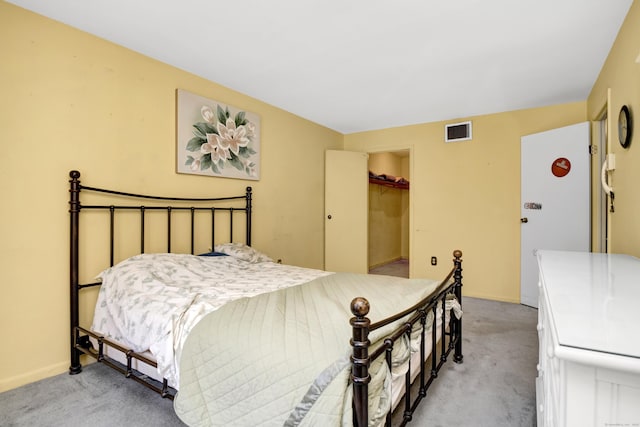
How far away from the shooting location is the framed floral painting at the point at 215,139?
267cm

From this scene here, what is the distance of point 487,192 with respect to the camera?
150 inches

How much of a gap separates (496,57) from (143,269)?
3.02 meters

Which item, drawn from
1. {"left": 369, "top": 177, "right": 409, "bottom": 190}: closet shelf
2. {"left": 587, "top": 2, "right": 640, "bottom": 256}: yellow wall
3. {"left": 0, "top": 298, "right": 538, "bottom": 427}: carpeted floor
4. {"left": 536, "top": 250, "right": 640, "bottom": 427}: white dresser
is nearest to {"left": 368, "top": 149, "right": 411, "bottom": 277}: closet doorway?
{"left": 369, "top": 177, "right": 409, "bottom": 190}: closet shelf

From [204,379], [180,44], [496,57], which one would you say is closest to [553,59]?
[496,57]

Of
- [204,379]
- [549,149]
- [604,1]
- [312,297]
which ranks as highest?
[604,1]

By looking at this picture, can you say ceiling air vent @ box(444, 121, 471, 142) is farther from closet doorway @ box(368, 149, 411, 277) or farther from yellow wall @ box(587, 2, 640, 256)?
yellow wall @ box(587, 2, 640, 256)

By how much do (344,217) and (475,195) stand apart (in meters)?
1.73

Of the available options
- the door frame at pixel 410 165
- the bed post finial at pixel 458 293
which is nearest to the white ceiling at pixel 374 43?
the door frame at pixel 410 165

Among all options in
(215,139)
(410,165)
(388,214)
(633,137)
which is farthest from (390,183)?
(633,137)

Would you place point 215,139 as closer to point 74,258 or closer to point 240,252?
point 240,252

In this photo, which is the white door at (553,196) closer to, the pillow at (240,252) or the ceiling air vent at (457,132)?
the ceiling air vent at (457,132)

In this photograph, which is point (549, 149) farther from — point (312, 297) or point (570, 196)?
point (312, 297)

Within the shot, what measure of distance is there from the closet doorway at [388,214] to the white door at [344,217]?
81 centimetres

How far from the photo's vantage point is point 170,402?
1719 millimetres
